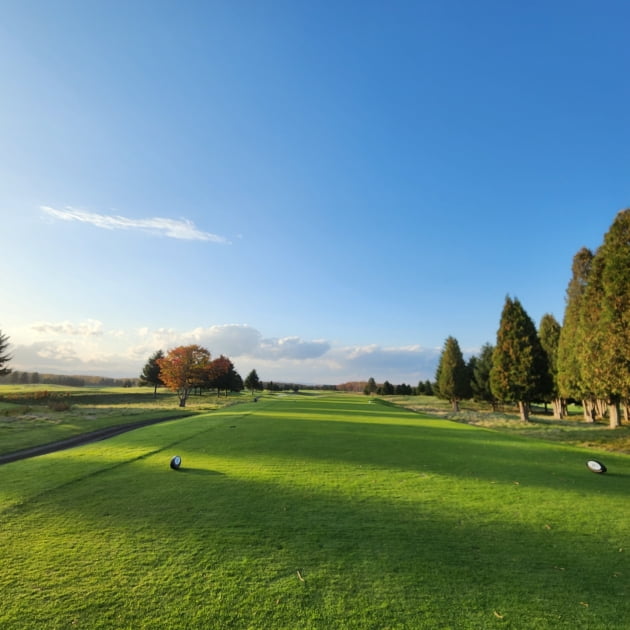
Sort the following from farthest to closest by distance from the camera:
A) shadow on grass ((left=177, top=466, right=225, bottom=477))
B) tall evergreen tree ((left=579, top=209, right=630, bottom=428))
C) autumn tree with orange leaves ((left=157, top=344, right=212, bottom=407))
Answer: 1. autumn tree with orange leaves ((left=157, top=344, right=212, bottom=407))
2. tall evergreen tree ((left=579, top=209, right=630, bottom=428))
3. shadow on grass ((left=177, top=466, right=225, bottom=477))

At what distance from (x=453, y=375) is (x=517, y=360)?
1817cm

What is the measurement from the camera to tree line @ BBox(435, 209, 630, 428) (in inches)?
810

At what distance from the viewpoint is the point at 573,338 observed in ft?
108


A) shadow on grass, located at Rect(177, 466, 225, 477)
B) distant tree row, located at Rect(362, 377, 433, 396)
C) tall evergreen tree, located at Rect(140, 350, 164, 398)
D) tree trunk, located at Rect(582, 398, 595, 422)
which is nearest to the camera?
shadow on grass, located at Rect(177, 466, 225, 477)

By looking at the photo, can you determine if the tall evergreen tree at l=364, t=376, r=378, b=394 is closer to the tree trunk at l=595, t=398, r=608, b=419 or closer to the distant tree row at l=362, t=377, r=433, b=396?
the distant tree row at l=362, t=377, r=433, b=396

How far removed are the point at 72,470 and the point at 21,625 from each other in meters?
6.63

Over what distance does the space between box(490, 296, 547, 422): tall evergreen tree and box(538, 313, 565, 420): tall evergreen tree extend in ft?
4.73

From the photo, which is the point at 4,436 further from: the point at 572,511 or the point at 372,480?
the point at 572,511

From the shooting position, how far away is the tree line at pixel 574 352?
20.6m

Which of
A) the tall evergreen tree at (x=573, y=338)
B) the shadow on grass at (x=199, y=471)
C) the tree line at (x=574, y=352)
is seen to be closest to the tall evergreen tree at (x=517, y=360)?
the tree line at (x=574, y=352)

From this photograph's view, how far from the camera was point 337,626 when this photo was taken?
358 centimetres

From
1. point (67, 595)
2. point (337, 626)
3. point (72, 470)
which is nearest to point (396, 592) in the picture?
point (337, 626)

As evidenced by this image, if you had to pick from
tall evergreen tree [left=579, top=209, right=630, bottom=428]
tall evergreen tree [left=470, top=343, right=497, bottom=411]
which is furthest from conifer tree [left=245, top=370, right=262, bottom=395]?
tall evergreen tree [left=579, top=209, right=630, bottom=428]

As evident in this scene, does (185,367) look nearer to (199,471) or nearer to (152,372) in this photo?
(152,372)
